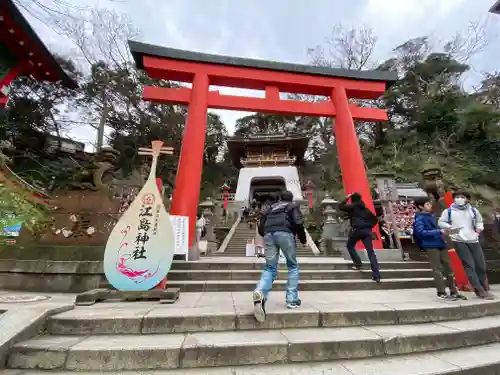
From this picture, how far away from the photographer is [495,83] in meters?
14.8

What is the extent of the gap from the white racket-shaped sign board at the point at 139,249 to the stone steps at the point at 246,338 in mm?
426

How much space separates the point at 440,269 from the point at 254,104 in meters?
6.13

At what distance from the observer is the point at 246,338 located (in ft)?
7.63

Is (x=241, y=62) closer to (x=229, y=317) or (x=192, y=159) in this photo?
(x=192, y=159)

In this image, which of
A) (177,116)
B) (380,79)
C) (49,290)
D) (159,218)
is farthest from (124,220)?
(177,116)

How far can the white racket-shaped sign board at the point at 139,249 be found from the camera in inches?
135

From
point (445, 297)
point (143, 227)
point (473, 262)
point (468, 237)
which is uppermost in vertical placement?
point (143, 227)

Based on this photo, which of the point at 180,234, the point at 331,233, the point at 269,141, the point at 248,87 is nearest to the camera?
the point at 180,234

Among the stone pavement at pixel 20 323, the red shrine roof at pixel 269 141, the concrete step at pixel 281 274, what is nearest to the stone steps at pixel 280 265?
the concrete step at pixel 281 274

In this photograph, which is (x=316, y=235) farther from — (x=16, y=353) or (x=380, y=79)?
(x=16, y=353)

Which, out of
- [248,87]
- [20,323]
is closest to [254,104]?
[248,87]

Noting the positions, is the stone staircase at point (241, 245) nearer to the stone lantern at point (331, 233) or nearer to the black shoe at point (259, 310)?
the stone lantern at point (331, 233)

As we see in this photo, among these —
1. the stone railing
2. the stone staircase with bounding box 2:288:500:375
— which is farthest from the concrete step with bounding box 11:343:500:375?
the stone railing

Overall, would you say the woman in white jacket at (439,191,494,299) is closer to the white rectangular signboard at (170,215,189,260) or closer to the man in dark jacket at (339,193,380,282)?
the man in dark jacket at (339,193,380,282)
